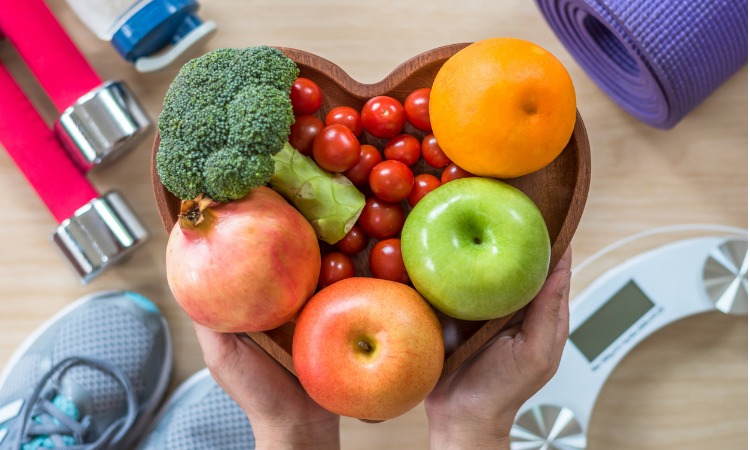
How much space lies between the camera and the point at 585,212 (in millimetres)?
1021

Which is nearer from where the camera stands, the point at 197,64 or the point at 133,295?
the point at 197,64

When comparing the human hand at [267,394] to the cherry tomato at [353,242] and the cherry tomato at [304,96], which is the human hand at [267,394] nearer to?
the cherry tomato at [353,242]

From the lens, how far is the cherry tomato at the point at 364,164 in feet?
2.41

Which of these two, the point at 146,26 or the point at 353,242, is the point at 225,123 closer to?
the point at 353,242

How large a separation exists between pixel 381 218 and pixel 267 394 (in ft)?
0.93

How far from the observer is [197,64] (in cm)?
67

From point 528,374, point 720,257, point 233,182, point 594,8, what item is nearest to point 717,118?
point 720,257

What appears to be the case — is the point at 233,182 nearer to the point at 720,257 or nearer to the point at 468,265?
the point at 468,265

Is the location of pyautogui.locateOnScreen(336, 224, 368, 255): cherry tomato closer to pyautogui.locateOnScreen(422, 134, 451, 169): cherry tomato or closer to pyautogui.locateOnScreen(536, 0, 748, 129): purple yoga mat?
pyautogui.locateOnScreen(422, 134, 451, 169): cherry tomato

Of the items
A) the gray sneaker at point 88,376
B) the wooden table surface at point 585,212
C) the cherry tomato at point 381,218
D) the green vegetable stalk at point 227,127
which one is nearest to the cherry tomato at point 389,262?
the cherry tomato at point 381,218

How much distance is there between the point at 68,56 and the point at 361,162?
1.69ft

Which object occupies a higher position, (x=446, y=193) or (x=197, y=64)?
(x=197, y=64)

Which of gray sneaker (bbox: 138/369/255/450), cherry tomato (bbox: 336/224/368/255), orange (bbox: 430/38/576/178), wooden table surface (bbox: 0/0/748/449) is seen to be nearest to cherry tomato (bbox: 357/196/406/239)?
cherry tomato (bbox: 336/224/368/255)

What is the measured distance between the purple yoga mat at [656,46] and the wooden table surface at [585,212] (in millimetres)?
59
